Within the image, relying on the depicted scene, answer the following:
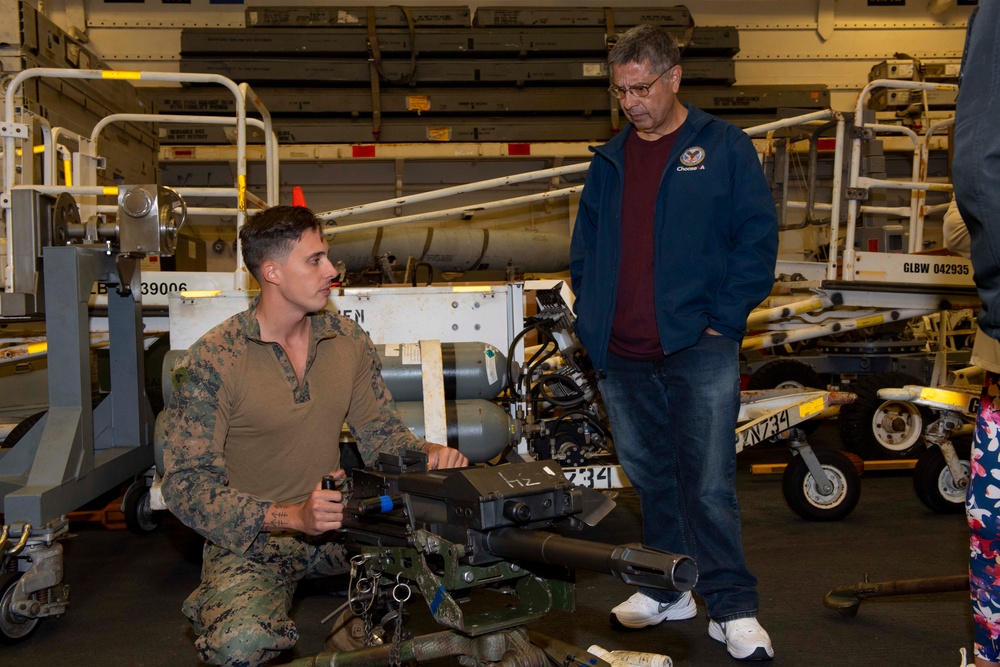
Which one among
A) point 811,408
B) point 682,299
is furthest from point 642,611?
point 811,408

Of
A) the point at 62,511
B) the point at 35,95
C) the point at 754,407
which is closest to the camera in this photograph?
the point at 62,511

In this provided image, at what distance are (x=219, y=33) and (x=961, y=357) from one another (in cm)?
691

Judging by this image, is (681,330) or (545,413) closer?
(681,330)

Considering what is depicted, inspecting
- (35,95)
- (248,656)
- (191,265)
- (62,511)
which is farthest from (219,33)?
(248,656)

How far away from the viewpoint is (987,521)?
1721 millimetres

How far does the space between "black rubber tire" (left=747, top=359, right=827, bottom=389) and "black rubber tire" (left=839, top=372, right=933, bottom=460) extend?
27.8 inches

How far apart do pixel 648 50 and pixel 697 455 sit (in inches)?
47.6

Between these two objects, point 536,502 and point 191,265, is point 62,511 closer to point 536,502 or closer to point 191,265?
point 536,502

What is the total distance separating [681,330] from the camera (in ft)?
8.09

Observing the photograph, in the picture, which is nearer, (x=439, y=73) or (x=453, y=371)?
(x=453, y=371)

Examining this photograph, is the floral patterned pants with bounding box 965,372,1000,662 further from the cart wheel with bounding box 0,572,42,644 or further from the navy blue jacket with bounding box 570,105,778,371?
the cart wheel with bounding box 0,572,42,644

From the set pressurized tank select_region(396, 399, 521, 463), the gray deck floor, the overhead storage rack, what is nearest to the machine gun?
the gray deck floor

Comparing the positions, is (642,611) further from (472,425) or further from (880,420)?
(880,420)

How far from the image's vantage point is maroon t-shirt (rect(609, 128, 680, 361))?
2582 millimetres
